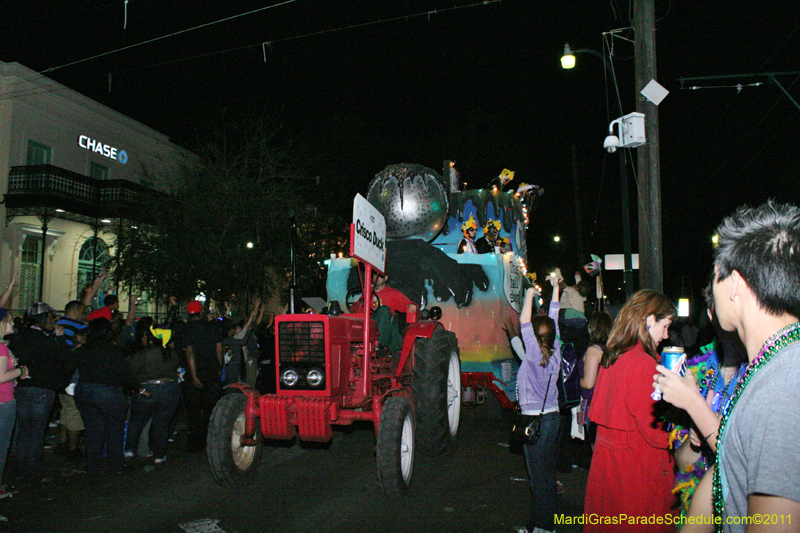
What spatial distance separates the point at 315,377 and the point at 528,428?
2.23m

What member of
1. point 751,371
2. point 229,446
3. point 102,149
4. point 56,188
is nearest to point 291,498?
point 229,446

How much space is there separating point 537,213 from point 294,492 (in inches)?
928

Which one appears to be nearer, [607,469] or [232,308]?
[607,469]

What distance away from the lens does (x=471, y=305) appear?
8.25 m

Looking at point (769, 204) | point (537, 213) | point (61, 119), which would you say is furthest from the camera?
point (537, 213)

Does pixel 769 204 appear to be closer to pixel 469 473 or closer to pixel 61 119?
pixel 469 473

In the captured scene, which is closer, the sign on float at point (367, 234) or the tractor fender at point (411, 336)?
the sign on float at point (367, 234)

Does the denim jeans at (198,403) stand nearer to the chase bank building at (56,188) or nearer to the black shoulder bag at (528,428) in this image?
the black shoulder bag at (528,428)

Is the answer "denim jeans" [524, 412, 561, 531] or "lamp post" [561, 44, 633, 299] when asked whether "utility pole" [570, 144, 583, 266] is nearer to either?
"lamp post" [561, 44, 633, 299]

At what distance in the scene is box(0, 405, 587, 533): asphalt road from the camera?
15.6 feet

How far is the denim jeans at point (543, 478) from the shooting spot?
4.31 meters

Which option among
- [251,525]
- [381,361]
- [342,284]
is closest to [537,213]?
[342,284]

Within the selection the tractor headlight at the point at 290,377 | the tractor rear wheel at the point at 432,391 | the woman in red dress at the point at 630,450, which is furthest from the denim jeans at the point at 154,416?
the woman in red dress at the point at 630,450

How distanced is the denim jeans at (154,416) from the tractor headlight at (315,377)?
2.59 meters
